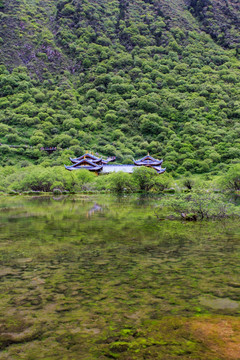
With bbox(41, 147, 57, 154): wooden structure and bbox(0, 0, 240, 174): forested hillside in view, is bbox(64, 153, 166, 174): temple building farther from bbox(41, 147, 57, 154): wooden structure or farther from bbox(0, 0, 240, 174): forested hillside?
bbox(41, 147, 57, 154): wooden structure

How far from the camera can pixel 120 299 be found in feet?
19.2

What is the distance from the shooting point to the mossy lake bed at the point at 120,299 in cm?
426

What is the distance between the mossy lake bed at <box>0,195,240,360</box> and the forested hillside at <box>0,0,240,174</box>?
71.9 metres

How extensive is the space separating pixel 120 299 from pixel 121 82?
14293 cm

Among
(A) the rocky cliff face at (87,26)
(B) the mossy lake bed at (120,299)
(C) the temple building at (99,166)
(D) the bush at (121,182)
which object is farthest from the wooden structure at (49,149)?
(B) the mossy lake bed at (120,299)

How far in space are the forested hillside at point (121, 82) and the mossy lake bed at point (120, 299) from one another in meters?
71.9

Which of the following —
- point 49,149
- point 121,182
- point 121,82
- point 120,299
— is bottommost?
point 120,299

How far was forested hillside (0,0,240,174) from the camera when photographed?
319 feet

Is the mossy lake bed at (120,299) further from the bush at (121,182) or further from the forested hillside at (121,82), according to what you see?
the forested hillside at (121,82)

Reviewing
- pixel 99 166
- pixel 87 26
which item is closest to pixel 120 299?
pixel 99 166

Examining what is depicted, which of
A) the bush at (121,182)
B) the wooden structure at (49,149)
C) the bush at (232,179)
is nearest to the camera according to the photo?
the bush at (232,179)

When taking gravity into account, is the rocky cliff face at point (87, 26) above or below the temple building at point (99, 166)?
above

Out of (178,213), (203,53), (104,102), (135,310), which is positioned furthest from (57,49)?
(135,310)

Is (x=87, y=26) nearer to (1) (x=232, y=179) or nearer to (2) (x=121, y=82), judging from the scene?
(2) (x=121, y=82)
